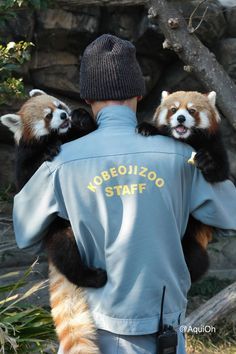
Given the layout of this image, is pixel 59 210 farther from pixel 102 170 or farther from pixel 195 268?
pixel 195 268

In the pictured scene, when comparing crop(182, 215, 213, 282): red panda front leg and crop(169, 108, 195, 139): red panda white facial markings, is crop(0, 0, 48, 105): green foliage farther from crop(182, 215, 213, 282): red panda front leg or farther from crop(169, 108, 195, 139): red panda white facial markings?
crop(182, 215, 213, 282): red panda front leg

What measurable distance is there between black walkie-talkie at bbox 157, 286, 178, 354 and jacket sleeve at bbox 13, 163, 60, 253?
0.44 meters

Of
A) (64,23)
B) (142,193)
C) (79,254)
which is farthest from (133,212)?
(64,23)

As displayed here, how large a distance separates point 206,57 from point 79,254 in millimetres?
2472

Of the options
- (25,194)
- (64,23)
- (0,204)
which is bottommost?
(0,204)

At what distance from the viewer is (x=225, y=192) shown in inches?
70.9

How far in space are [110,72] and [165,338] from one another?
869mm

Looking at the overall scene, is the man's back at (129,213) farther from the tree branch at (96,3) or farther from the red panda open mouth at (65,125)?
the tree branch at (96,3)

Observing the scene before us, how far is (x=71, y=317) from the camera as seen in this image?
1.84m

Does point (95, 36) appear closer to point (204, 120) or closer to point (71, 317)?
point (204, 120)

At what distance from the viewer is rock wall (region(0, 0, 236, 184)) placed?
18.2ft

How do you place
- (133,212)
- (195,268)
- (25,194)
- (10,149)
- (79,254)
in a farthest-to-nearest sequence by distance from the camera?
(10,149) → (195,268) → (79,254) → (25,194) → (133,212)

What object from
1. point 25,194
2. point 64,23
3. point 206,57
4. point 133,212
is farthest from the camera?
point 64,23

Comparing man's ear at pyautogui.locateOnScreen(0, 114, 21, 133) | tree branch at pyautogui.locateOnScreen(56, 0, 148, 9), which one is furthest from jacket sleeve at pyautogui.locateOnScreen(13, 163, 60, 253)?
tree branch at pyautogui.locateOnScreen(56, 0, 148, 9)
